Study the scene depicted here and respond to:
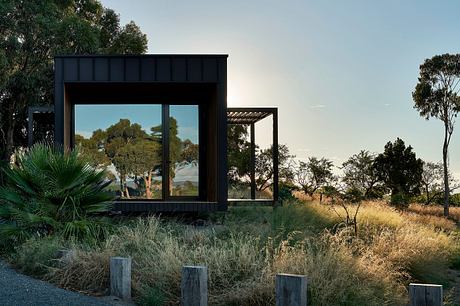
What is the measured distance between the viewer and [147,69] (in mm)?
10562

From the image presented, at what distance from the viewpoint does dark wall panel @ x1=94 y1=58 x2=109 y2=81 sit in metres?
10.6

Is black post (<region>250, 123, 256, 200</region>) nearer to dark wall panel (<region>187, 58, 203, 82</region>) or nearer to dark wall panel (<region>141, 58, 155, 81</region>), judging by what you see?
dark wall panel (<region>187, 58, 203, 82</region>)

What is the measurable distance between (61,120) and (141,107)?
1756 millimetres

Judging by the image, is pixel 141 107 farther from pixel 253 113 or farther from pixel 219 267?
pixel 219 267

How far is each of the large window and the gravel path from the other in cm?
587

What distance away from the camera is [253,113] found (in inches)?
546

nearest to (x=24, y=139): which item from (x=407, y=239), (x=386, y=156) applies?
(x=386, y=156)

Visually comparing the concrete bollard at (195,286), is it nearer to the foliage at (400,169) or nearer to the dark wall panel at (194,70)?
the dark wall panel at (194,70)

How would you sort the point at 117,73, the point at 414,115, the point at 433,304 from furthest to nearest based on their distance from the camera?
the point at 414,115
the point at 117,73
the point at 433,304

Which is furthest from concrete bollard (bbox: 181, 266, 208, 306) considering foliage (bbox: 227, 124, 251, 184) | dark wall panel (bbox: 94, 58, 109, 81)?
foliage (bbox: 227, 124, 251, 184)

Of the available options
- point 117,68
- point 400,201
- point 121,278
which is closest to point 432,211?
point 400,201

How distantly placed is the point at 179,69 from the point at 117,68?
4.06ft

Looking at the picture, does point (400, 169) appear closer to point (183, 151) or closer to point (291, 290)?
point (183, 151)

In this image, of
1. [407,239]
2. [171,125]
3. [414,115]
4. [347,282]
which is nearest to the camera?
[347,282]
